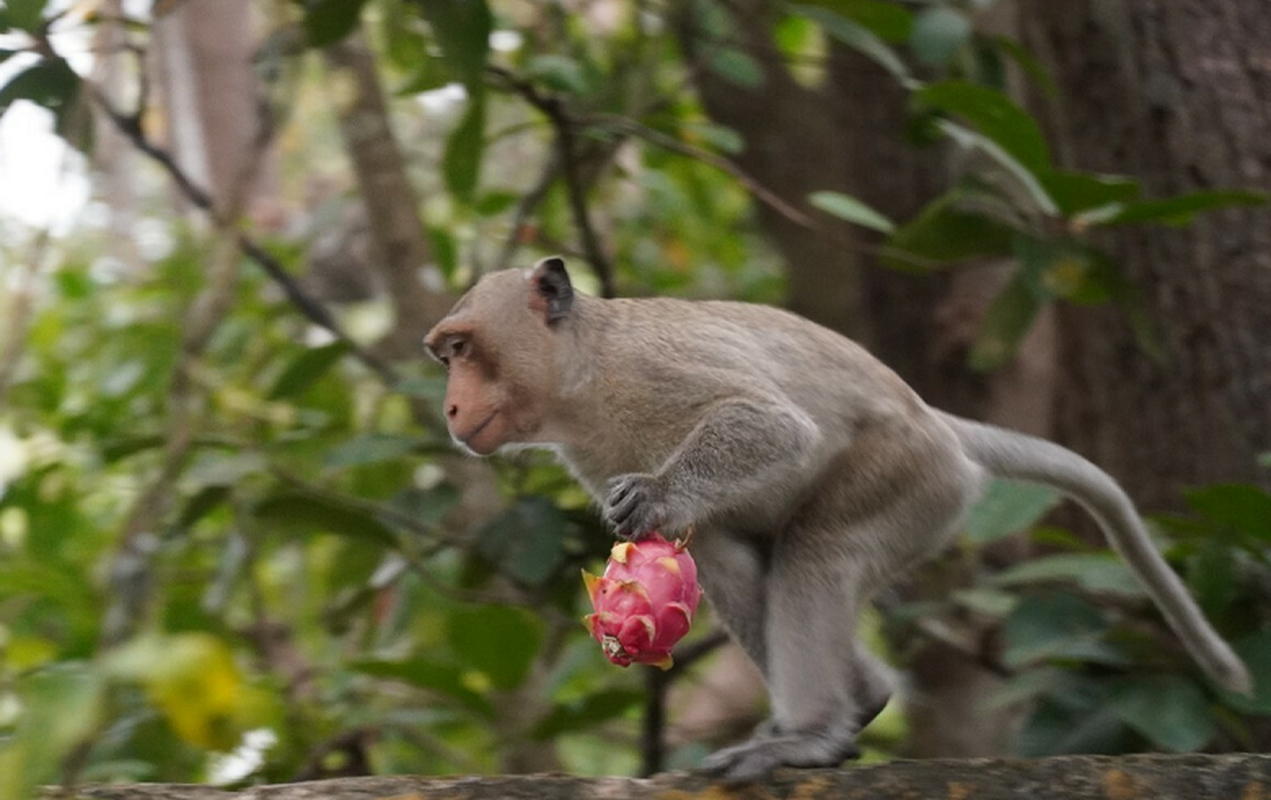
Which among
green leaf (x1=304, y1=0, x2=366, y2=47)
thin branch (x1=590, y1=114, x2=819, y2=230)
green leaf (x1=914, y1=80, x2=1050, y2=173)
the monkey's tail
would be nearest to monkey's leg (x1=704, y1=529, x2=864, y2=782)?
the monkey's tail

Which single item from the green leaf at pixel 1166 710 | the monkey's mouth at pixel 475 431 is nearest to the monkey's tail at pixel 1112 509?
the green leaf at pixel 1166 710

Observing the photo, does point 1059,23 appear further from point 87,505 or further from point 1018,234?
point 87,505

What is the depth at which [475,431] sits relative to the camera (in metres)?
3.15

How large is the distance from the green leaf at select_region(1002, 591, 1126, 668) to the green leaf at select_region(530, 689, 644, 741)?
3.36 feet

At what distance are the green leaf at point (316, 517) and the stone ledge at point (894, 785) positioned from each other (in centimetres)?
147

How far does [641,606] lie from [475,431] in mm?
843

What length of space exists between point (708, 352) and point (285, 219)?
3.76 metres

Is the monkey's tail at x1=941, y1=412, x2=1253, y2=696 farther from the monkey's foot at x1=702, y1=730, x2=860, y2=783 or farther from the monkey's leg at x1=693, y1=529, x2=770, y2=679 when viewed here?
the monkey's foot at x1=702, y1=730, x2=860, y2=783

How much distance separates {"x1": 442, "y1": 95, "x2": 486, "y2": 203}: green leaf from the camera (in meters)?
4.27

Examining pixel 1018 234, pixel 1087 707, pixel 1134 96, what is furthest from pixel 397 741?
pixel 1134 96

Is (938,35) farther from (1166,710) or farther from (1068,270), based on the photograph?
(1166,710)

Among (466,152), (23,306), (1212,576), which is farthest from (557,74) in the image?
(1212,576)

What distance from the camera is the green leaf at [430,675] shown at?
383cm

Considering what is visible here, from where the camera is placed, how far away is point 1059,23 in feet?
15.4
